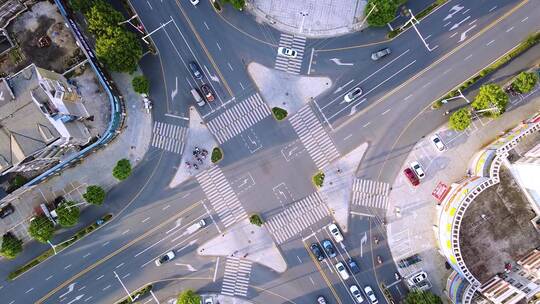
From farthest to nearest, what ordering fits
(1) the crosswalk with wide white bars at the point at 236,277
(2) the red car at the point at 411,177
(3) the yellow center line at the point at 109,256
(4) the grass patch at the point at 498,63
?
(1) the crosswalk with wide white bars at the point at 236,277 < (3) the yellow center line at the point at 109,256 < (2) the red car at the point at 411,177 < (4) the grass patch at the point at 498,63

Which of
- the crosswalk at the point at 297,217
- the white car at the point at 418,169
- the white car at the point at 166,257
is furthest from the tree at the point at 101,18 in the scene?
the white car at the point at 418,169

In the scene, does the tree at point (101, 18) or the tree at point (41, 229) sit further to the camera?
the tree at point (41, 229)

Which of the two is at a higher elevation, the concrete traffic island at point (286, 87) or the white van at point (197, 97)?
the white van at point (197, 97)

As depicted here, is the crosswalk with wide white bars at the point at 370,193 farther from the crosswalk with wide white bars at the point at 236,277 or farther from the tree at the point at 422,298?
the crosswalk with wide white bars at the point at 236,277

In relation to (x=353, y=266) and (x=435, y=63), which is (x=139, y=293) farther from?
(x=435, y=63)

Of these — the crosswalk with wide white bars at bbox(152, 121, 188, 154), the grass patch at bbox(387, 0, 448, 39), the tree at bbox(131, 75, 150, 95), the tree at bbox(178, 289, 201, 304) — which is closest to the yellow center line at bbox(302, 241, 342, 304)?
the tree at bbox(178, 289, 201, 304)

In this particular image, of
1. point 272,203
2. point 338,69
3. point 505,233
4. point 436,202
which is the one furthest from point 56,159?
point 505,233
